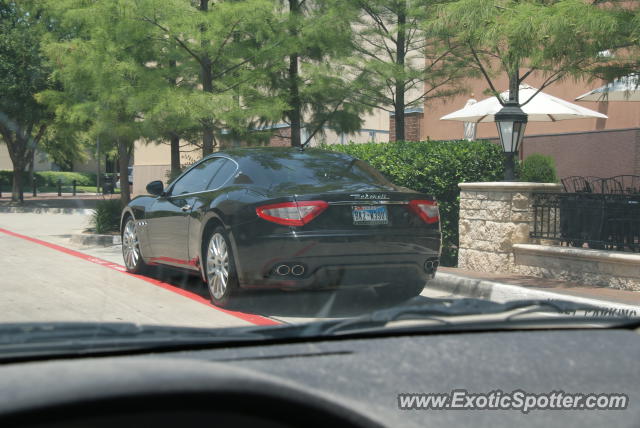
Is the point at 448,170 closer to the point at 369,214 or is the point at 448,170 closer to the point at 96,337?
the point at 369,214

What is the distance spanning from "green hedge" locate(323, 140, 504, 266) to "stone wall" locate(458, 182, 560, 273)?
1.73ft

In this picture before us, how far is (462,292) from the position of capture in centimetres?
799

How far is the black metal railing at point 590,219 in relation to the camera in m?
8.72

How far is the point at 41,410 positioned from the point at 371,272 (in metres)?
5.13

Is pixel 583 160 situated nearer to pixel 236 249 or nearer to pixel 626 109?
pixel 626 109

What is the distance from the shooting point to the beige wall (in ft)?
58.7

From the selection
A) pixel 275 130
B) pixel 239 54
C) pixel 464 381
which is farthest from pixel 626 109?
pixel 464 381

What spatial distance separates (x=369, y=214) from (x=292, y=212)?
0.70m

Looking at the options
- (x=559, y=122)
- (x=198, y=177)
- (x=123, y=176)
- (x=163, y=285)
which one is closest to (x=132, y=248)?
(x=163, y=285)

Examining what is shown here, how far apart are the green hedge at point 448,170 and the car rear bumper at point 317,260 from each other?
454 centimetres

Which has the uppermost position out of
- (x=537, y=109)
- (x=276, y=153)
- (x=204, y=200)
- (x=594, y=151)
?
(x=537, y=109)

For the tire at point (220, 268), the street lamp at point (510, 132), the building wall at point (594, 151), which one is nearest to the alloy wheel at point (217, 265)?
the tire at point (220, 268)

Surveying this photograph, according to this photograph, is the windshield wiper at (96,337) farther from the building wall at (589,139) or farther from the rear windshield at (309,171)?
the building wall at (589,139)

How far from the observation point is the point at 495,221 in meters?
9.92
